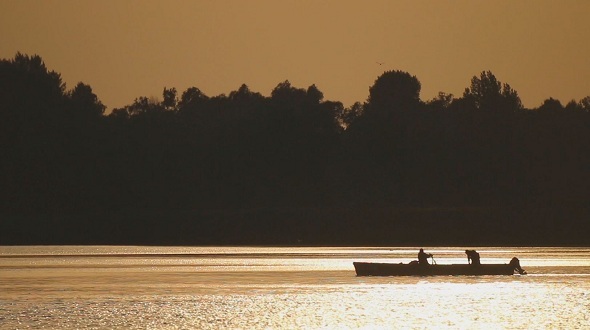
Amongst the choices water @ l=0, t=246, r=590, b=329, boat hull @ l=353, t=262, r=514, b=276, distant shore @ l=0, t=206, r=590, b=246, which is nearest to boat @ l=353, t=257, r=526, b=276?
boat hull @ l=353, t=262, r=514, b=276

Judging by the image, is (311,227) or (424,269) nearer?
(424,269)

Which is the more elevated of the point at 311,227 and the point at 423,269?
the point at 311,227

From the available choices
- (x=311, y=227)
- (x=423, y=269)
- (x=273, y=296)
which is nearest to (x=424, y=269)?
(x=423, y=269)

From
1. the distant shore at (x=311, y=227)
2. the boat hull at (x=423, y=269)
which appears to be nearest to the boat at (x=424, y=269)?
the boat hull at (x=423, y=269)

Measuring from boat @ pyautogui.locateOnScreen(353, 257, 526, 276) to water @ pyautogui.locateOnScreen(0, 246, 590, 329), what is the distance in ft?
3.45

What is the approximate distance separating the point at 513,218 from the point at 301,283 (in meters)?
89.6

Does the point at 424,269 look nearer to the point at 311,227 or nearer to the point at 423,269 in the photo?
the point at 423,269

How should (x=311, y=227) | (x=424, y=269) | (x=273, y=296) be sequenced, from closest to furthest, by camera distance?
1. (x=273, y=296)
2. (x=424, y=269)
3. (x=311, y=227)

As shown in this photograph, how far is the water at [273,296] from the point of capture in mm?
79938

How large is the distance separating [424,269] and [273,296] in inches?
523

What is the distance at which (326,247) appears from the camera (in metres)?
185

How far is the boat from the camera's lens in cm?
10219

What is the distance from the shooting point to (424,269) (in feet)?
336

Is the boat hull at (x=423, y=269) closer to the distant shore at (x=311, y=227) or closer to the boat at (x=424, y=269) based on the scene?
the boat at (x=424, y=269)
